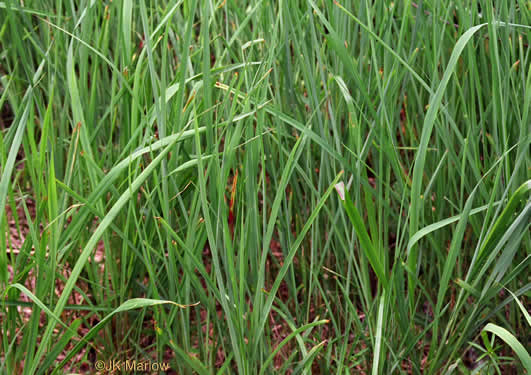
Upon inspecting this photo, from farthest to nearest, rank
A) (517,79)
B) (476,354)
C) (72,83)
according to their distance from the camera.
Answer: (476,354)
(517,79)
(72,83)

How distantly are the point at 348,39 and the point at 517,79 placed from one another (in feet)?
0.91

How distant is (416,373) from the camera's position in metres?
0.93

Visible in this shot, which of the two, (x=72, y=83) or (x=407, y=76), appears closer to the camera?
(x=72, y=83)

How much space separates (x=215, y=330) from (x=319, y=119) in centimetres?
36

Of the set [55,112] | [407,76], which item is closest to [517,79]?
[407,76]

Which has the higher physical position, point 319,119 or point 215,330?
point 319,119

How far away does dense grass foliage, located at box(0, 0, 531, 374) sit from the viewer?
0.83 m

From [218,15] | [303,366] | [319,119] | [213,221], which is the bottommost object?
[303,366]

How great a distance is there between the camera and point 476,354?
112cm

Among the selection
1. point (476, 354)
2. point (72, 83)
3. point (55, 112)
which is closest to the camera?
point (72, 83)

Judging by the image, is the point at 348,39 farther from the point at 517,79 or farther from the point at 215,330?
the point at 215,330

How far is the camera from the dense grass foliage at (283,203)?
832 mm

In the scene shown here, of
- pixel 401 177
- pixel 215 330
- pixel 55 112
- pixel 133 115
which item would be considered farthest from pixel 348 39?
pixel 55 112

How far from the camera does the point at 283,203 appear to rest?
95 centimetres
